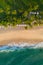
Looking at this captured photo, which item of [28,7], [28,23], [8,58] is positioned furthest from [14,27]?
[8,58]

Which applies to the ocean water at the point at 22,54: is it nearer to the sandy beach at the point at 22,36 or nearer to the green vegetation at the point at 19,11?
the sandy beach at the point at 22,36

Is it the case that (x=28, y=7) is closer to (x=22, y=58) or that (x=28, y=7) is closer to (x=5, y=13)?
(x=5, y=13)

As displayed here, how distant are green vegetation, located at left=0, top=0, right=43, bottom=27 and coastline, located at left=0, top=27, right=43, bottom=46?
41 cm

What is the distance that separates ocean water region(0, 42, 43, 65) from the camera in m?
8.04

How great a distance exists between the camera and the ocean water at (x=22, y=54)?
8.04 meters

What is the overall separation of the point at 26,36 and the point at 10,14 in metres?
1.08

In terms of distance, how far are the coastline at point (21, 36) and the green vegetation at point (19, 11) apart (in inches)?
16.1

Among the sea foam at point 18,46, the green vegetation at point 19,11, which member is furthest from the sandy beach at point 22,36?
the green vegetation at point 19,11

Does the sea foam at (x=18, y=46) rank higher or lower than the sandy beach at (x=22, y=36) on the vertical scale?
lower

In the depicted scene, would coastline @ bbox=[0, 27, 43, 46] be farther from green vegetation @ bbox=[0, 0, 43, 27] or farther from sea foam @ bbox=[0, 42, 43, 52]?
green vegetation @ bbox=[0, 0, 43, 27]

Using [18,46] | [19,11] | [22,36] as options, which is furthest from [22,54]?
[19,11]

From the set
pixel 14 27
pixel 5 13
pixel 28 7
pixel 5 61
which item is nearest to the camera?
pixel 5 61

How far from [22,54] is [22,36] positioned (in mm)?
1581

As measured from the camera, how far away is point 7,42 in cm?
991
